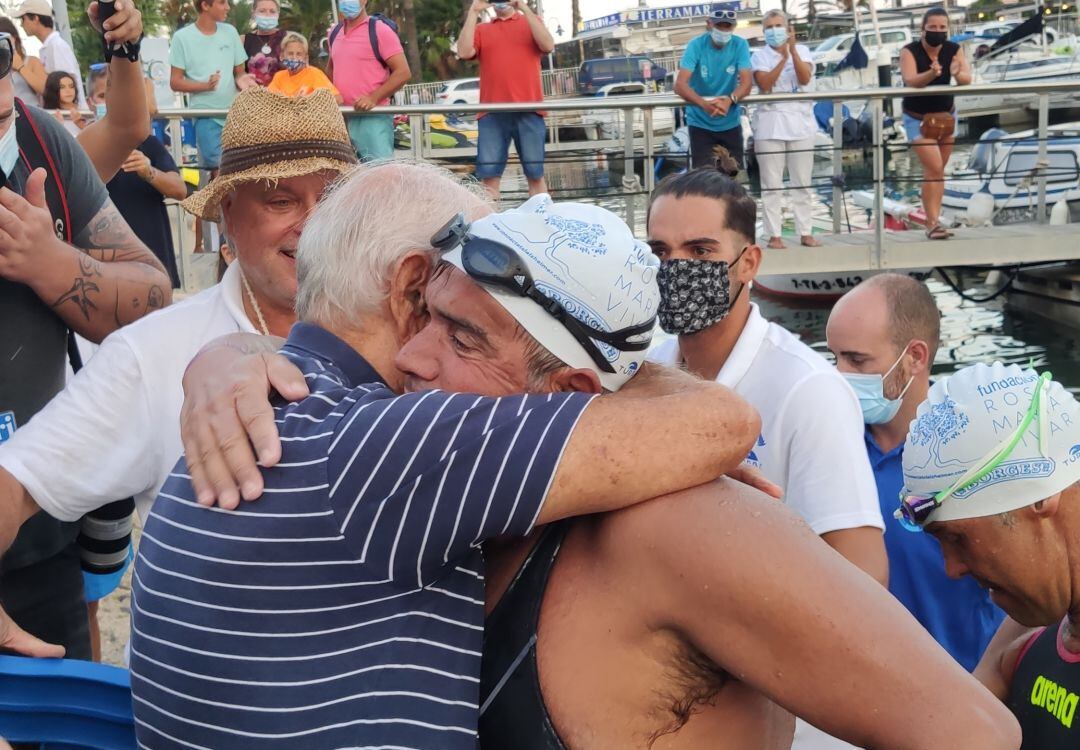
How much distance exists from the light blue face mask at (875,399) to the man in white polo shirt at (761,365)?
2.41 ft

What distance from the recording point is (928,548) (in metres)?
3.66

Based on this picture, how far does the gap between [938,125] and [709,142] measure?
2.59 m

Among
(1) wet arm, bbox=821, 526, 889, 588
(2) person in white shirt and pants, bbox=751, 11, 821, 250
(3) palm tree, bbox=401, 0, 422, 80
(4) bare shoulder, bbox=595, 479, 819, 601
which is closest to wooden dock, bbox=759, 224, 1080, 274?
(2) person in white shirt and pants, bbox=751, 11, 821, 250

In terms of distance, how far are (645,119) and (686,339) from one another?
277 inches

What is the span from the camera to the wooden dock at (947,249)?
40.0 feet

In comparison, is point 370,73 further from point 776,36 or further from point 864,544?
point 864,544

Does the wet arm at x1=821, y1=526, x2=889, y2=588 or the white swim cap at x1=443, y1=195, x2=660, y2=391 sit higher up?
the white swim cap at x1=443, y1=195, x2=660, y2=391

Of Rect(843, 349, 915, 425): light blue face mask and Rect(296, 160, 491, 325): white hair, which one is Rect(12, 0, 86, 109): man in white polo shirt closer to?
Rect(843, 349, 915, 425): light blue face mask

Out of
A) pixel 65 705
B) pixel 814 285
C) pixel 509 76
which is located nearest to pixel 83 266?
pixel 65 705

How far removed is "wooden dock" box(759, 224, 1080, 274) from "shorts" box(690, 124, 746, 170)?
1785mm

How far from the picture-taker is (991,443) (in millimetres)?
2602

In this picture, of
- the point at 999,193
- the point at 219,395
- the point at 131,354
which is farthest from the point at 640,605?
the point at 999,193

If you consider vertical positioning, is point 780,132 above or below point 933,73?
below

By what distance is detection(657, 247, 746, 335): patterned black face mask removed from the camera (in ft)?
12.3
